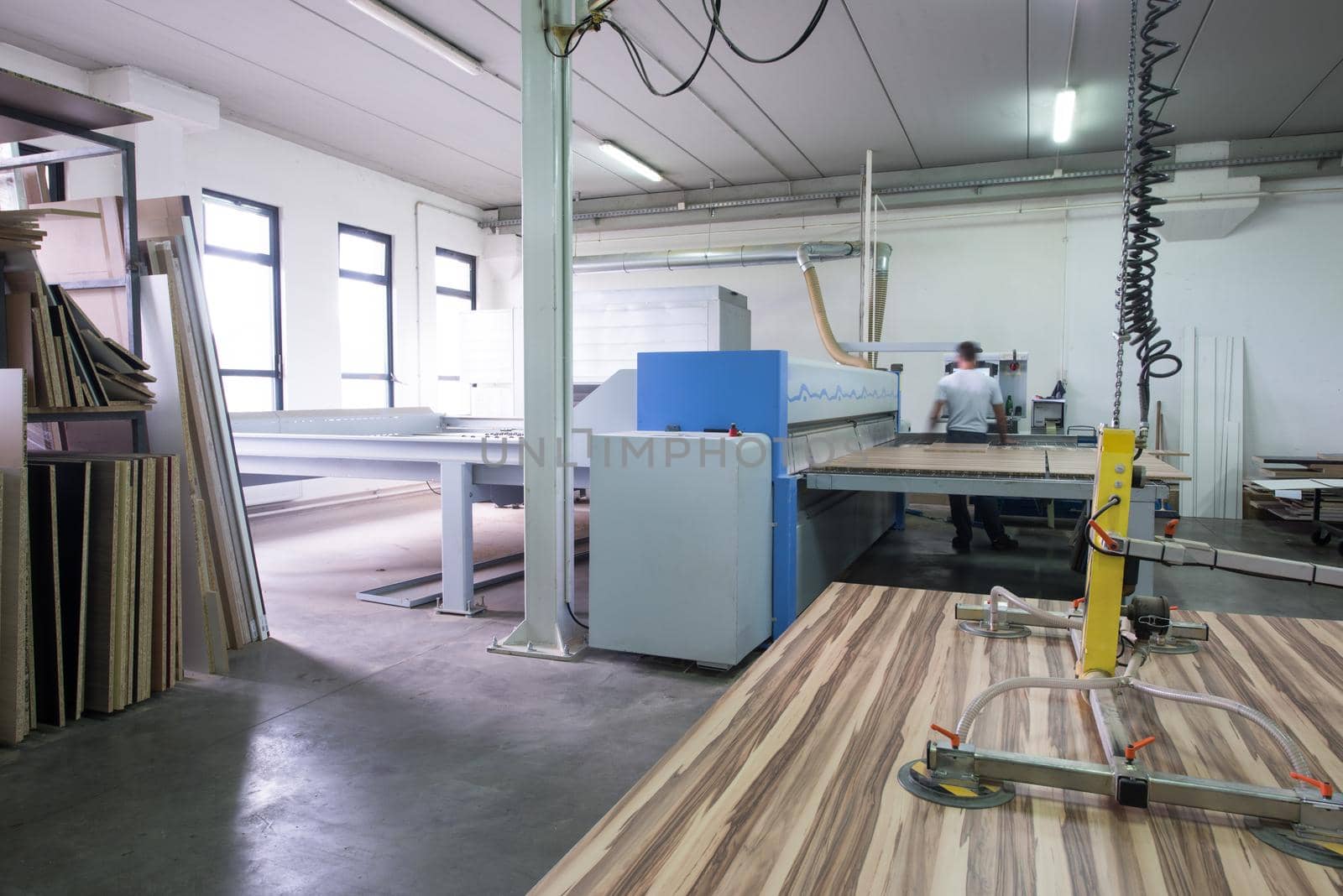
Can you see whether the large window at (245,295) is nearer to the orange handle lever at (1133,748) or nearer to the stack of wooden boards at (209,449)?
the stack of wooden boards at (209,449)

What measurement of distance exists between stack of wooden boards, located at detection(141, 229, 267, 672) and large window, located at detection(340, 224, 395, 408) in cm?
459

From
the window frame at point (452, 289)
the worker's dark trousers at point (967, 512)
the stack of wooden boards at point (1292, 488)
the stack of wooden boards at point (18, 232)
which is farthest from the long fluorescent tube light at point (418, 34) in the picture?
the stack of wooden boards at point (1292, 488)

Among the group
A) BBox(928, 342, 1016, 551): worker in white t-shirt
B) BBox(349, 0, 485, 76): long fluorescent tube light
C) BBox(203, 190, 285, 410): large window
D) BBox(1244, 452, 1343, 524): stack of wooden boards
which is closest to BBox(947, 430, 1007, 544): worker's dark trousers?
BBox(928, 342, 1016, 551): worker in white t-shirt

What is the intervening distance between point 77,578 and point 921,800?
2800mm

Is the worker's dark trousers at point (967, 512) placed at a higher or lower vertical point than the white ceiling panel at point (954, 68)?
lower

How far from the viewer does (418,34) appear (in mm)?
4898

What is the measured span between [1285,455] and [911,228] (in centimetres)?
385

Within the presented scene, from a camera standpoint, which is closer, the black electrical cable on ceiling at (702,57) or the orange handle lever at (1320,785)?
the orange handle lever at (1320,785)

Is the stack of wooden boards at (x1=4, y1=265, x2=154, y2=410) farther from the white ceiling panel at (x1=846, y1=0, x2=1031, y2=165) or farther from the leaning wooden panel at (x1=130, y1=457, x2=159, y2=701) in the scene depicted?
the white ceiling panel at (x1=846, y1=0, x2=1031, y2=165)

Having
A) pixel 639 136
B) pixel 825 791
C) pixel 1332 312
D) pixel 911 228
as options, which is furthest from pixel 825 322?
pixel 825 791

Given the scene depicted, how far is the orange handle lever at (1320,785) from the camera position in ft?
2.48

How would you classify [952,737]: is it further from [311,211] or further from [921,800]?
[311,211]

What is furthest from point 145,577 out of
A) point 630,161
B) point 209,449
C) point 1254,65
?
point 1254,65

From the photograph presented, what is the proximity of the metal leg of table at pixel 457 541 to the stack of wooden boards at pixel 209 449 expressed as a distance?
0.82 metres
